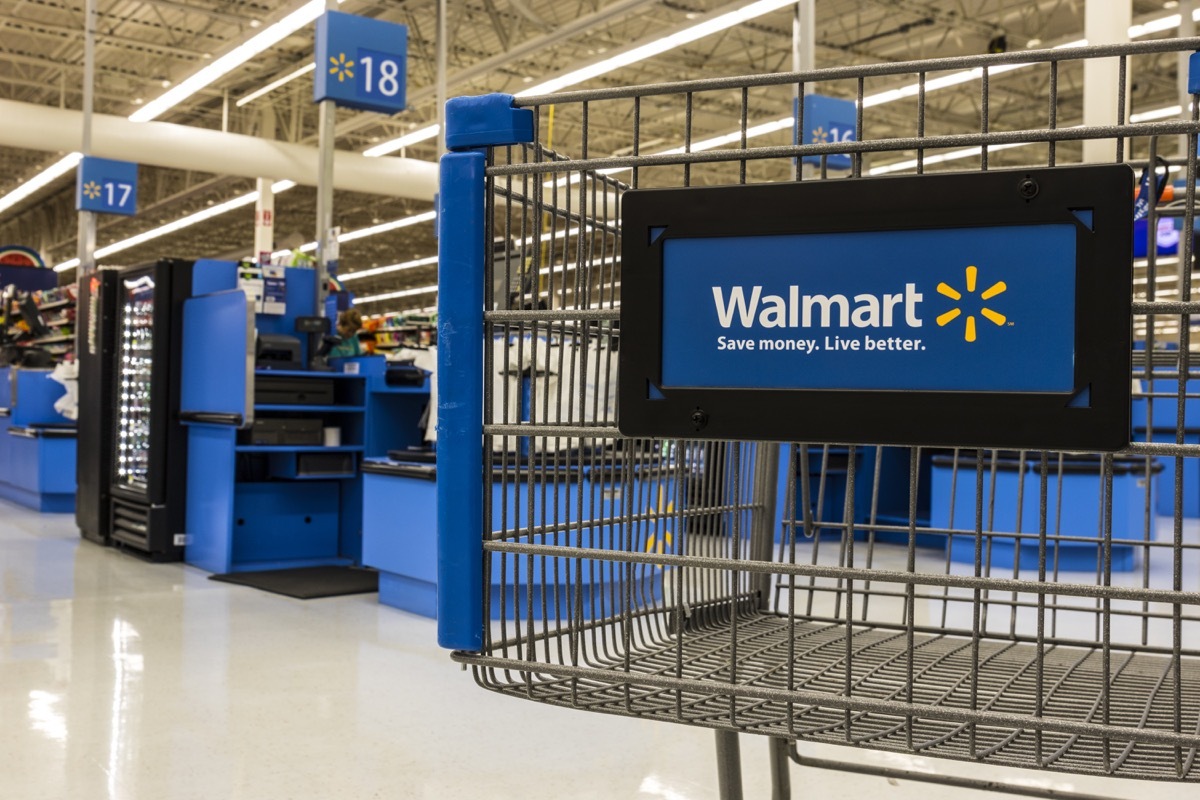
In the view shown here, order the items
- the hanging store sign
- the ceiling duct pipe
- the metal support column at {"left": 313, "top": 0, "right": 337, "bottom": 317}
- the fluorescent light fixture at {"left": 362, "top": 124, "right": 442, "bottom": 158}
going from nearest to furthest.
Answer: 1. the hanging store sign
2. the metal support column at {"left": 313, "top": 0, "right": 337, "bottom": 317}
3. the ceiling duct pipe
4. the fluorescent light fixture at {"left": 362, "top": 124, "right": 442, "bottom": 158}

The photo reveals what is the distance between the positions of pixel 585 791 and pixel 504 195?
172cm

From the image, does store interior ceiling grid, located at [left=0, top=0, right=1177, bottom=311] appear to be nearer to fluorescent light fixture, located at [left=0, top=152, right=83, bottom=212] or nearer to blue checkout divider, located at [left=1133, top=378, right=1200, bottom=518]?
fluorescent light fixture, located at [left=0, top=152, right=83, bottom=212]

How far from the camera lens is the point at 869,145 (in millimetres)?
951

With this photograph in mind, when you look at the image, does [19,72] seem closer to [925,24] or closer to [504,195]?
[925,24]

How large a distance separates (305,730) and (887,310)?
2.47 m

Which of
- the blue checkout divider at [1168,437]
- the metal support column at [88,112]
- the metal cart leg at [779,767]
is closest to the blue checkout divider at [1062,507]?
the blue checkout divider at [1168,437]

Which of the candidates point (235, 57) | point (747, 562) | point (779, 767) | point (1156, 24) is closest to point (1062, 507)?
point (779, 767)

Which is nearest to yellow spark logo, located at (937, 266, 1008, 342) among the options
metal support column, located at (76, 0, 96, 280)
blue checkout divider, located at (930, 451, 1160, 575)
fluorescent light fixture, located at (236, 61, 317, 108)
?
blue checkout divider, located at (930, 451, 1160, 575)

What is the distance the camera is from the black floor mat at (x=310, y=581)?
529 cm

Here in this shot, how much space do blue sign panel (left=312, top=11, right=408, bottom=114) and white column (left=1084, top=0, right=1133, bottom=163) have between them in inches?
171

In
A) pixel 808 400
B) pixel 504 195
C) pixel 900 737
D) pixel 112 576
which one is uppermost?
pixel 504 195

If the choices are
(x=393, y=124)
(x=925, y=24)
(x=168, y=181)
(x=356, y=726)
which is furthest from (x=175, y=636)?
(x=168, y=181)

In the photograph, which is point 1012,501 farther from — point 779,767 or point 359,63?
point 779,767

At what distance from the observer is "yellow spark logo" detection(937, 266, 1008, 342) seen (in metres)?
0.94
